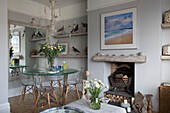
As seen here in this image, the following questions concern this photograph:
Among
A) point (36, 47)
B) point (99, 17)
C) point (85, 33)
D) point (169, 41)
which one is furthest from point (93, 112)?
point (36, 47)

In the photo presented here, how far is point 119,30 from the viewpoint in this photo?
11.2ft

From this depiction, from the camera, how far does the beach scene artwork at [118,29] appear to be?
10.7ft

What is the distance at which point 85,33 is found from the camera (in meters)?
4.38

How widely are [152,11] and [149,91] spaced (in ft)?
5.70

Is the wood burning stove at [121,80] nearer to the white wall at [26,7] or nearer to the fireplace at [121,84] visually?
the fireplace at [121,84]

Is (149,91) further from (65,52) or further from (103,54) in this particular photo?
(65,52)

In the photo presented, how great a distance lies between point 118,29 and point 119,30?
0.04 metres

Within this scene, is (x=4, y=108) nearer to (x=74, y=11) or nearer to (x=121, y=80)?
(x=121, y=80)

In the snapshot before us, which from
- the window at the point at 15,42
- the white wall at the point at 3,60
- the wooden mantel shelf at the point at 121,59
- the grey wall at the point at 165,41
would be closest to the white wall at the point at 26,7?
the window at the point at 15,42

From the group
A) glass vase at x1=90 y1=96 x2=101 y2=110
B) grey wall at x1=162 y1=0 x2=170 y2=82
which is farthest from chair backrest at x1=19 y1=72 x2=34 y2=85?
grey wall at x1=162 y1=0 x2=170 y2=82

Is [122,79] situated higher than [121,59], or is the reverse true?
[121,59]

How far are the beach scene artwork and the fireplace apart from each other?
0.74 metres

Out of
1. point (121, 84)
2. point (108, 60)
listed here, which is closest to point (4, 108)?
point (108, 60)

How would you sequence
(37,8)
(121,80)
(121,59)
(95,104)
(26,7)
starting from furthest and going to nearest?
1. (37,8)
2. (26,7)
3. (121,80)
4. (121,59)
5. (95,104)
